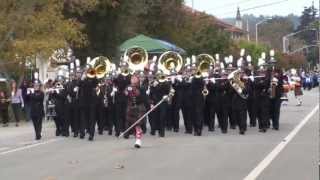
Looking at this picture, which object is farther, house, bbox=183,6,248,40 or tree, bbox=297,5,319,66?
tree, bbox=297,5,319,66

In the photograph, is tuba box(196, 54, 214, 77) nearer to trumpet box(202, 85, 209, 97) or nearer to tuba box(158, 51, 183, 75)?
trumpet box(202, 85, 209, 97)

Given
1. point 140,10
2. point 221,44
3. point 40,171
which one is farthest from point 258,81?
point 221,44

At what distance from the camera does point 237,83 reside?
Result: 21.1 m

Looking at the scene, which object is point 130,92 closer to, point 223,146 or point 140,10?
point 223,146

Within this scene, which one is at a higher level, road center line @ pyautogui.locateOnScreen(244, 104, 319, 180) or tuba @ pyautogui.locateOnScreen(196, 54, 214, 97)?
tuba @ pyautogui.locateOnScreen(196, 54, 214, 97)

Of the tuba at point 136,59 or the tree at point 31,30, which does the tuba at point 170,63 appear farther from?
the tree at point 31,30

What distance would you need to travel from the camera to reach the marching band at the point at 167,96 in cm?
2088

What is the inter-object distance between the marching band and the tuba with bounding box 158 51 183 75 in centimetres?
7

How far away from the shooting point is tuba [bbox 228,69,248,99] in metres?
21.0

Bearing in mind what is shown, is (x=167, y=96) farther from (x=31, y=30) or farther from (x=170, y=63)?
(x=31, y=30)

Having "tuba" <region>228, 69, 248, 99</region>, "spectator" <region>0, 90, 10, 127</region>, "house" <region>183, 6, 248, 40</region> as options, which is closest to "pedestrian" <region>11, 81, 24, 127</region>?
"spectator" <region>0, 90, 10, 127</region>

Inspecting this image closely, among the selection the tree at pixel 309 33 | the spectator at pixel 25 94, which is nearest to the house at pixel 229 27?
the tree at pixel 309 33

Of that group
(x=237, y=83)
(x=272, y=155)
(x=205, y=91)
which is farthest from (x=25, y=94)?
(x=272, y=155)

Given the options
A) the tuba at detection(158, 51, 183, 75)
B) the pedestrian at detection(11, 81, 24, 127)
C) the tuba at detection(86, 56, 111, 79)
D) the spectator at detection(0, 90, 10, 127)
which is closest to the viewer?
the tuba at detection(86, 56, 111, 79)
